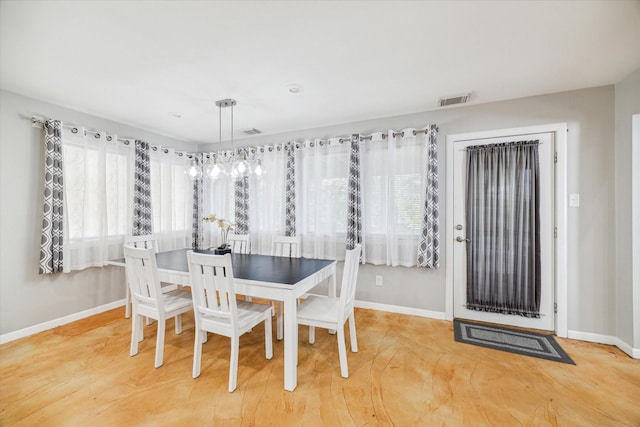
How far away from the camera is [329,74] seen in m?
2.39

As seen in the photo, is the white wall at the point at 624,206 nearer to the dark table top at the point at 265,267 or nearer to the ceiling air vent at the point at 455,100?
the ceiling air vent at the point at 455,100

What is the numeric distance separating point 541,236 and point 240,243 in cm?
352

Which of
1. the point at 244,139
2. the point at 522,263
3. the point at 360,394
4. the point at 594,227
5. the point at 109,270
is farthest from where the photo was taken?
the point at 244,139

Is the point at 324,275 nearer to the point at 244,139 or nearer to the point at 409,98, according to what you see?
the point at 409,98

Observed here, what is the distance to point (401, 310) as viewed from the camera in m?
3.42

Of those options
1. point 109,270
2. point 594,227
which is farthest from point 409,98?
point 109,270

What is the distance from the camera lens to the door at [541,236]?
2.81m

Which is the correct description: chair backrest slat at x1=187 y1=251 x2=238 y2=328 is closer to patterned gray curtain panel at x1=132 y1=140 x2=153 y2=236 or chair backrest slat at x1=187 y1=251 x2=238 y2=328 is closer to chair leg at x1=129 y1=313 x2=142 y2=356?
chair leg at x1=129 y1=313 x2=142 y2=356

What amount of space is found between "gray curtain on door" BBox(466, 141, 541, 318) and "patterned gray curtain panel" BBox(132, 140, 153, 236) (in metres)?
4.31

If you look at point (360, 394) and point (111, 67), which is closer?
point (360, 394)

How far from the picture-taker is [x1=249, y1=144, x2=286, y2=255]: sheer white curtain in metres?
4.09

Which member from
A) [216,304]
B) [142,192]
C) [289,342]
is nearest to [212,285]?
[216,304]

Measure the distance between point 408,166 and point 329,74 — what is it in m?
1.55

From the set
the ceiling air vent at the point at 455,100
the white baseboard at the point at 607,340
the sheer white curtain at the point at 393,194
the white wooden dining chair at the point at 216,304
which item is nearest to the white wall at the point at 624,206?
the white baseboard at the point at 607,340
